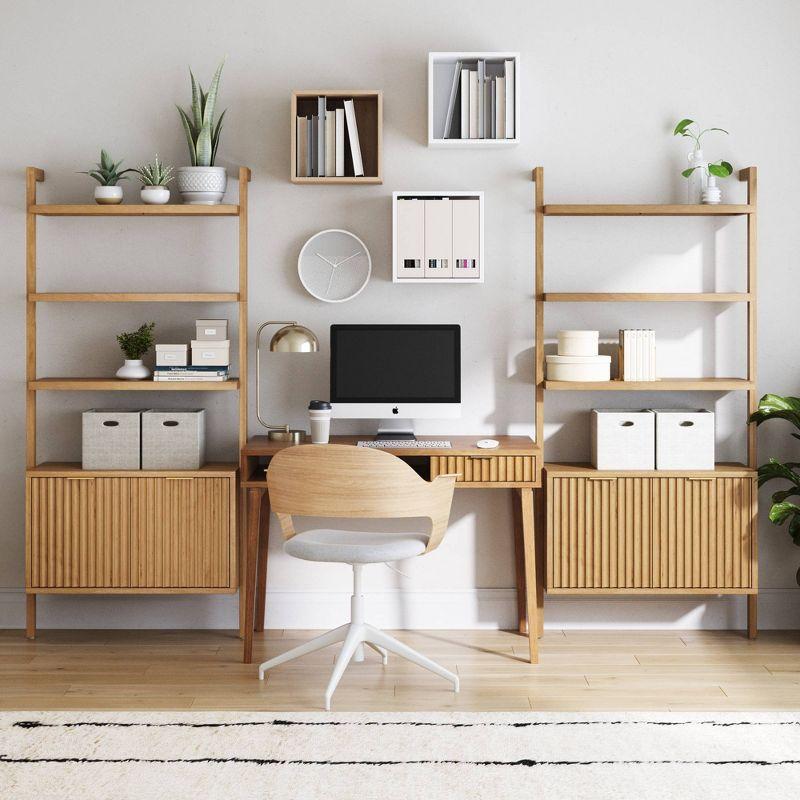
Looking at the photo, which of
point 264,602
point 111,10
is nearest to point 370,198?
point 111,10

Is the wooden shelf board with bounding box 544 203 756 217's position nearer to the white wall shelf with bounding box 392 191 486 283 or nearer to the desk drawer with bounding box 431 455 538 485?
the white wall shelf with bounding box 392 191 486 283

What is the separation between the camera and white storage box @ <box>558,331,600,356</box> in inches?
147

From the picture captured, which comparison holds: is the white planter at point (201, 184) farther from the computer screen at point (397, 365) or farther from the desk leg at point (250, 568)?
the desk leg at point (250, 568)

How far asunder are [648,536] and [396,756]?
150cm

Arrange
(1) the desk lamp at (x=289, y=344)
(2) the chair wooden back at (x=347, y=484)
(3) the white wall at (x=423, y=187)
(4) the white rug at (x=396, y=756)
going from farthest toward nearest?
(3) the white wall at (x=423, y=187)
(1) the desk lamp at (x=289, y=344)
(2) the chair wooden back at (x=347, y=484)
(4) the white rug at (x=396, y=756)

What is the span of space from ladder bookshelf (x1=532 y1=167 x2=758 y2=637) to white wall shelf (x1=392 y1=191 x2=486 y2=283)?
14.1 inches

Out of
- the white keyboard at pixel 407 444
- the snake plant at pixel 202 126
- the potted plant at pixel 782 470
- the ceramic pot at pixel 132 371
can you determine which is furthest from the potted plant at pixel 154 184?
the potted plant at pixel 782 470

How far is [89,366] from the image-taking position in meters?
3.95

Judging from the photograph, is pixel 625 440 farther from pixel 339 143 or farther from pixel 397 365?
pixel 339 143

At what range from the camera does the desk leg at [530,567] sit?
3492 mm

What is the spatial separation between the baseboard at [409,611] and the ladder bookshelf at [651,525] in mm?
271

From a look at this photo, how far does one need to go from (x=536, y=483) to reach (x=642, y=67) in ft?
5.91

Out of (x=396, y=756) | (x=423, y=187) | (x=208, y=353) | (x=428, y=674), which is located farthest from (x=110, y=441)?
(x=396, y=756)

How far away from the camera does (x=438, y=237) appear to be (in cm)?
376
